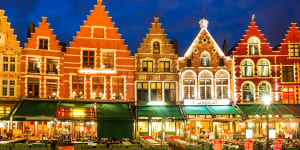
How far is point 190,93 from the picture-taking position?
3456 centimetres

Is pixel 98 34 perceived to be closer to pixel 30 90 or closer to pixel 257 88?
pixel 30 90

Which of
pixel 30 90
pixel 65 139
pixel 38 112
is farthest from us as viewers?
pixel 30 90

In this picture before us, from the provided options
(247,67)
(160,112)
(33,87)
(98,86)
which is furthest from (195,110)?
(33,87)

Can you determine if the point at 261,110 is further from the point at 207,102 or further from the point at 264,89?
the point at 207,102

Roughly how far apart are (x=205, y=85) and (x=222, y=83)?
169cm

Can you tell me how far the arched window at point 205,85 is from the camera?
114 feet

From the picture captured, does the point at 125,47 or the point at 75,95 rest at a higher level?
the point at 125,47

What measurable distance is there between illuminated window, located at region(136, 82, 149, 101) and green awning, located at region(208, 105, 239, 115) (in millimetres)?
6183

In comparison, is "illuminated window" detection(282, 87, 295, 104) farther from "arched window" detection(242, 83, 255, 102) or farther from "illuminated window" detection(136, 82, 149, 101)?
"illuminated window" detection(136, 82, 149, 101)

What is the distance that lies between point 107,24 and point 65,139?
1220cm

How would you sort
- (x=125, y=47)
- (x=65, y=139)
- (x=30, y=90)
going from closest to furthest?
(x=65, y=139), (x=30, y=90), (x=125, y=47)

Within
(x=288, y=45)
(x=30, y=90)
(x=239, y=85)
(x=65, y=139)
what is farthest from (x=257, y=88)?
(x=30, y=90)

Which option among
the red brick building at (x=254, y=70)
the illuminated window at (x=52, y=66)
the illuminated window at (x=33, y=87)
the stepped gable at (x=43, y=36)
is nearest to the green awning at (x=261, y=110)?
the red brick building at (x=254, y=70)

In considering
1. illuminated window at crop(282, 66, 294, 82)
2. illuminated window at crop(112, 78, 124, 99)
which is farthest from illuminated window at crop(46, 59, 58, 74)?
illuminated window at crop(282, 66, 294, 82)
